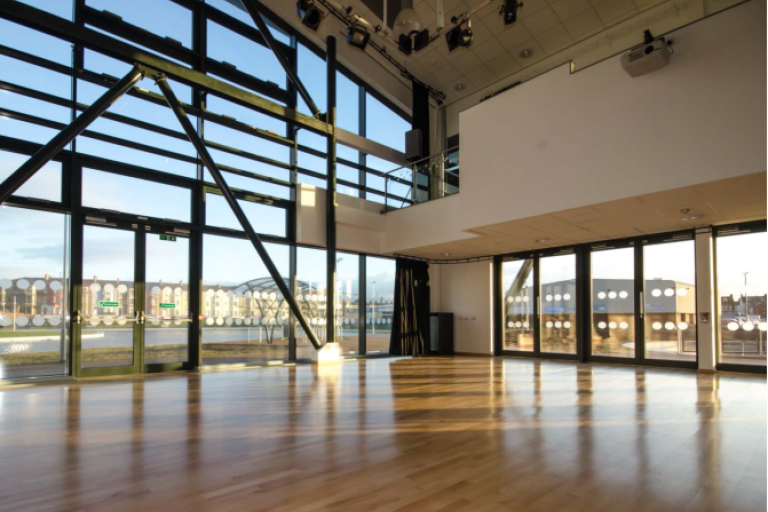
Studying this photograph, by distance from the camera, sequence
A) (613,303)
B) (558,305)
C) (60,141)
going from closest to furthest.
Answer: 1. (60,141)
2. (613,303)
3. (558,305)

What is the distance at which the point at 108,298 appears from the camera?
23.5 feet

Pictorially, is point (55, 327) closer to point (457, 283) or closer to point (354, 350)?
point (354, 350)

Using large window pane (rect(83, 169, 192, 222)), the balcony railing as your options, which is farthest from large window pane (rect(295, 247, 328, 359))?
large window pane (rect(83, 169, 192, 222))

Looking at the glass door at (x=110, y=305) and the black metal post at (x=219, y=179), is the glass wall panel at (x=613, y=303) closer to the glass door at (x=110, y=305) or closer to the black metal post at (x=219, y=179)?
the black metal post at (x=219, y=179)

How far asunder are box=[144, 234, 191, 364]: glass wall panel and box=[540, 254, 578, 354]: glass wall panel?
7346 mm

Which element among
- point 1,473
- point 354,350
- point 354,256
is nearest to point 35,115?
point 1,473

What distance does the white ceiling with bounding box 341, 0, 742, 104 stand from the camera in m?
8.73

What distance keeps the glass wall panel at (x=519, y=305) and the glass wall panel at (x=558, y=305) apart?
271mm

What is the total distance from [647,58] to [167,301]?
25.3 ft

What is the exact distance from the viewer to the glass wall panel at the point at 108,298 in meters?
6.94

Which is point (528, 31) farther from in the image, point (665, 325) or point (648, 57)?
point (665, 325)

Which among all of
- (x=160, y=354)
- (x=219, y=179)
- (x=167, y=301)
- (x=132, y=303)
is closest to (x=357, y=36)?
(x=219, y=179)

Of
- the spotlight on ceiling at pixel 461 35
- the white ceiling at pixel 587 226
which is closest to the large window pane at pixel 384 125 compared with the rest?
the white ceiling at pixel 587 226

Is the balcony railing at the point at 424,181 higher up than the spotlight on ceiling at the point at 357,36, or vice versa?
the spotlight on ceiling at the point at 357,36
